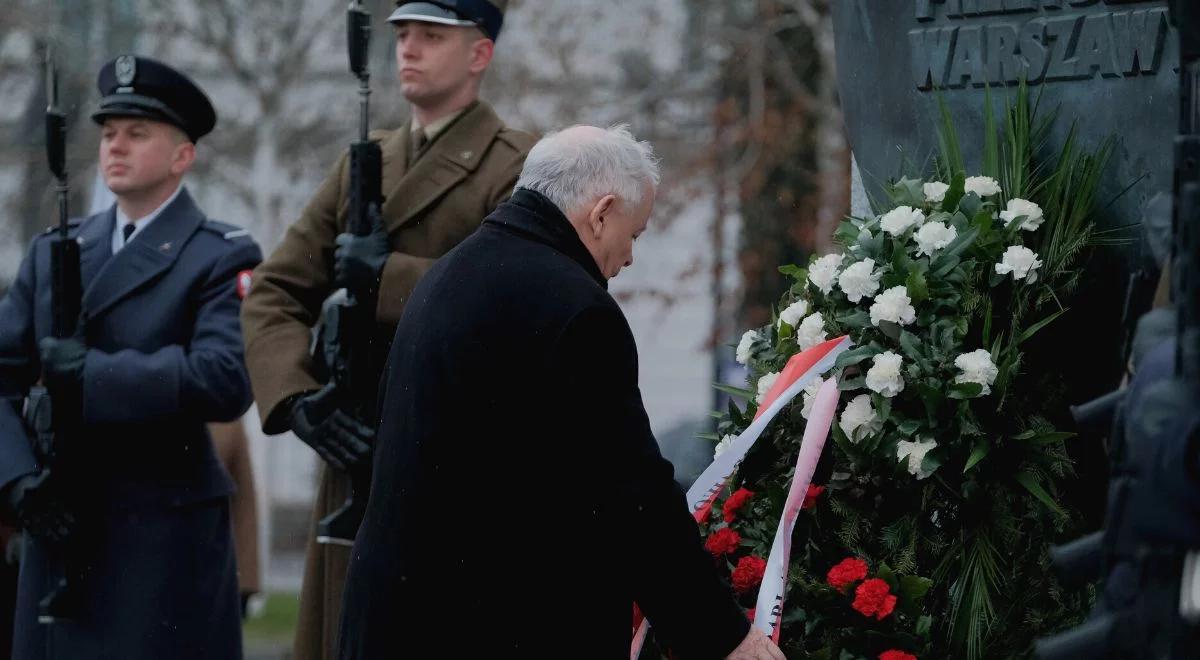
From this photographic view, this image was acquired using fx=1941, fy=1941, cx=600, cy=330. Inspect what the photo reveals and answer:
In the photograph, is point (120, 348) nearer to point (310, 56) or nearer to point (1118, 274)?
point (1118, 274)

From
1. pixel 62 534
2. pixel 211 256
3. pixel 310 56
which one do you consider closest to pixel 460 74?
pixel 211 256

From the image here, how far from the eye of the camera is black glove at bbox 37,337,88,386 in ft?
16.6

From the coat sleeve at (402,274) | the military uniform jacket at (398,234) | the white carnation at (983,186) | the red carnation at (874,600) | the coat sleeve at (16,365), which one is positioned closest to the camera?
the red carnation at (874,600)

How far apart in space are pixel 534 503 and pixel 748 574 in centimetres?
72

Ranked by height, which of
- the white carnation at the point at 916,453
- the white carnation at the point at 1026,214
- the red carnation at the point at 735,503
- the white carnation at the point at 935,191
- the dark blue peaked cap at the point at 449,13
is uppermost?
the dark blue peaked cap at the point at 449,13

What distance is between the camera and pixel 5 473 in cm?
514

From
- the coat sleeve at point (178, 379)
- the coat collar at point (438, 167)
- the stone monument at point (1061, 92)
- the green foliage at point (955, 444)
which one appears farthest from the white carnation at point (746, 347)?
the coat sleeve at point (178, 379)

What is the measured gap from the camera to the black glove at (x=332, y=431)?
464 cm

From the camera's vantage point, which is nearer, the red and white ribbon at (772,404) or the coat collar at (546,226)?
the coat collar at (546,226)

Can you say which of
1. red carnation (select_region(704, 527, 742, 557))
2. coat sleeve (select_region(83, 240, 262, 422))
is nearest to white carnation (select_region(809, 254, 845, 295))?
red carnation (select_region(704, 527, 742, 557))

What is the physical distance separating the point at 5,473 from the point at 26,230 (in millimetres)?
12556

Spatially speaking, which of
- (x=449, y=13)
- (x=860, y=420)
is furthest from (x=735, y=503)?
(x=449, y=13)

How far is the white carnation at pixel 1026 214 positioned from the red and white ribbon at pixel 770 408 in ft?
1.41

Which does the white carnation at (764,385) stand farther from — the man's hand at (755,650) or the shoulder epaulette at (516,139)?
the shoulder epaulette at (516,139)
